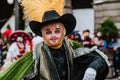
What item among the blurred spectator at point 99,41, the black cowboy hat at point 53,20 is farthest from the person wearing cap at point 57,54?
the blurred spectator at point 99,41

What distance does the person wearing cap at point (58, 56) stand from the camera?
527 centimetres

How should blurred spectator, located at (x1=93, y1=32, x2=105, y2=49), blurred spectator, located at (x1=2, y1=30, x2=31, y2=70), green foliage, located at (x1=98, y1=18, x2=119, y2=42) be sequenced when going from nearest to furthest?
blurred spectator, located at (x1=2, y1=30, x2=31, y2=70) < blurred spectator, located at (x1=93, y1=32, x2=105, y2=49) < green foliage, located at (x1=98, y1=18, x2=119, y2=42)

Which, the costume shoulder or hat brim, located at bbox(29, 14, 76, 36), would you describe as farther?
the costume shoulder

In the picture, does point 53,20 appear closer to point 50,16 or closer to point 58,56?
point 50,16

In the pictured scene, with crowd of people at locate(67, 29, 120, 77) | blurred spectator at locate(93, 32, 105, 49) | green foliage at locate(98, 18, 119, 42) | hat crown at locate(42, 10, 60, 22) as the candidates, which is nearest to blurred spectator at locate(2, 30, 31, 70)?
crowd of people at locate(67, 29, 120, 77)

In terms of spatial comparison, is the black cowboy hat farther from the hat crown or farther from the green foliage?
the green foliage

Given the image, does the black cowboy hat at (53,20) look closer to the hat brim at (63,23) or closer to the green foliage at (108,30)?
the hat brim at (63,23)

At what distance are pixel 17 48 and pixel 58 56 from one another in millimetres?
7821

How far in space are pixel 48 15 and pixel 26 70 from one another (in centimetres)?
62

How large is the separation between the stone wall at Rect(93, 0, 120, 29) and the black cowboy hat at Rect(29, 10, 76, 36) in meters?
17.9

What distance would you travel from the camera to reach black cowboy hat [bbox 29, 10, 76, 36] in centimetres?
527

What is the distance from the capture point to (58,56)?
5.35 m

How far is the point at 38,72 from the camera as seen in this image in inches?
208

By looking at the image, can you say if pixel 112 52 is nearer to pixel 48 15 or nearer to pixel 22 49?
pixel 22 49
